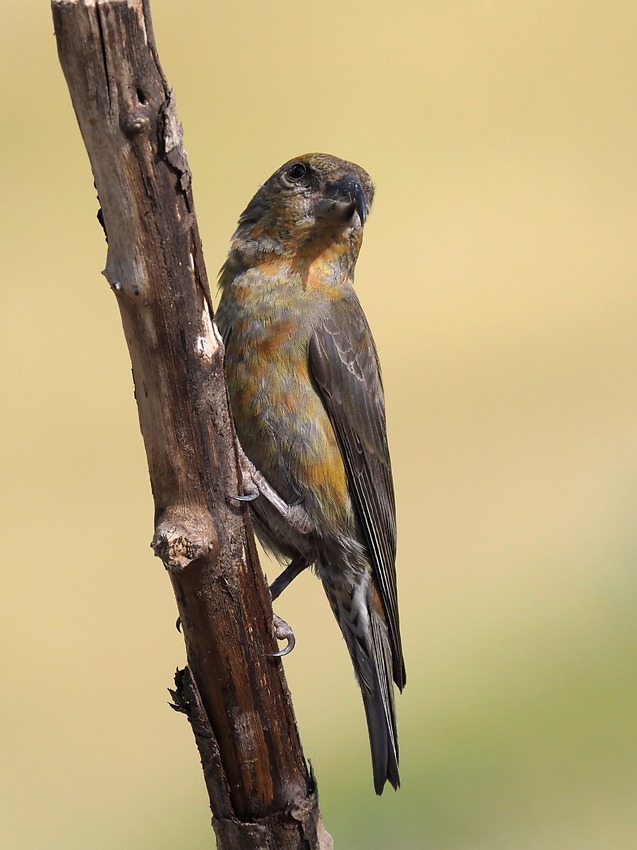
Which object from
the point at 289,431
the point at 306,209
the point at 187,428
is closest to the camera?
the point at 187,428

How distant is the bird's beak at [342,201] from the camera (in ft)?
12.8

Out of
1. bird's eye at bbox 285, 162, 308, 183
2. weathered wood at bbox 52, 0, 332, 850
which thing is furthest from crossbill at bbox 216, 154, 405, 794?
weathered wood at bbox 52, 0, 332, 850

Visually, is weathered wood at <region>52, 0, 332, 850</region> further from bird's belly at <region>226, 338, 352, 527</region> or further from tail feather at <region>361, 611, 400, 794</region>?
bird's belly at <region>226, 338, 352, 527</region>

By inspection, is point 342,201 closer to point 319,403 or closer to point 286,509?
point 319,403

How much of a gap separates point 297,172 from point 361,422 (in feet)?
3.00

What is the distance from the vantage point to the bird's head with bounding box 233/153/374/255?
13.1 ft

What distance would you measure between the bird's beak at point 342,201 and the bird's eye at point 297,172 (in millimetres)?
100

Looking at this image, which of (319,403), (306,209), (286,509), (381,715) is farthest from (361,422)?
(381,715)

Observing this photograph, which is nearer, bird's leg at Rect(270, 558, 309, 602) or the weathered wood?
the weathered wood

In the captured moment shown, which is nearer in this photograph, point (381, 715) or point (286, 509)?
point (286, 509)

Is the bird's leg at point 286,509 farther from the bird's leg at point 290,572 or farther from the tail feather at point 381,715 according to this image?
the tail feather at point 381,715

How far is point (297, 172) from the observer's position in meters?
4.07

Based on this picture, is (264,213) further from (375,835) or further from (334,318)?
(375,835)

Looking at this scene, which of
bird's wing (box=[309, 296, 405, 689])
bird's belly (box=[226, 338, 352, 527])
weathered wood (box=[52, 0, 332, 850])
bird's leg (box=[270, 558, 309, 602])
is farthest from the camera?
bird's leg (box=[270, 558, 309, 602])
